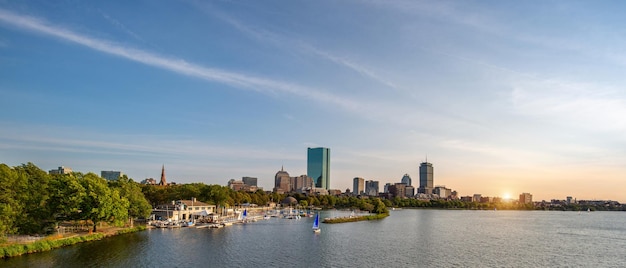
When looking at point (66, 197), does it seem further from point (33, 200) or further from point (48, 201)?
point (33, 200)

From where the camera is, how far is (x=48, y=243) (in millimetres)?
56281

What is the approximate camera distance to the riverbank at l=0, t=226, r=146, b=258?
4989 cm

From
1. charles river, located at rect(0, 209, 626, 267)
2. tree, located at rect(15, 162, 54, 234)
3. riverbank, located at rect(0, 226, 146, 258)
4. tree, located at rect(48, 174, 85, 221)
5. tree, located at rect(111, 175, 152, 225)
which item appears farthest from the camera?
tree, located at rect(111, 175, 152, 225)

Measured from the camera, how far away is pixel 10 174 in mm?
53531

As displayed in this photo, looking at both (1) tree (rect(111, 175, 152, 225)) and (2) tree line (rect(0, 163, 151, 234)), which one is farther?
(1) tree (rect(111, 175, 152, 225))

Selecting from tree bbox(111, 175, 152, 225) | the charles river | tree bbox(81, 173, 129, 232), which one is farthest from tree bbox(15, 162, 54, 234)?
tree bbox(111, 175, 152, 225)

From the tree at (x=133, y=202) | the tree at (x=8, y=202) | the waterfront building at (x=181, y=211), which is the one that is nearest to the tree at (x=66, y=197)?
the tree at (x=8, y=202)

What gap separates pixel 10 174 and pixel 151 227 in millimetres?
40313

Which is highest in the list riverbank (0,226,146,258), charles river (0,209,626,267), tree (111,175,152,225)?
tree (111,175,152,225)

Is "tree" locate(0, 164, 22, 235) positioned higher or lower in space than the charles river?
higher

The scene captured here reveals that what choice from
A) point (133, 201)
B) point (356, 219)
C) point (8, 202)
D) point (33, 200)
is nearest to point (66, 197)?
point (33, 200)

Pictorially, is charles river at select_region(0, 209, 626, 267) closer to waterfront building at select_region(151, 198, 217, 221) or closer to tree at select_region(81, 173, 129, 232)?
tree at select_region(81, 173, 129, 232)

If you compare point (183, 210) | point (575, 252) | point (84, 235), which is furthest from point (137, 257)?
point (575, 252)

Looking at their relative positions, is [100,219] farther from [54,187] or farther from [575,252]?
[575,252]
